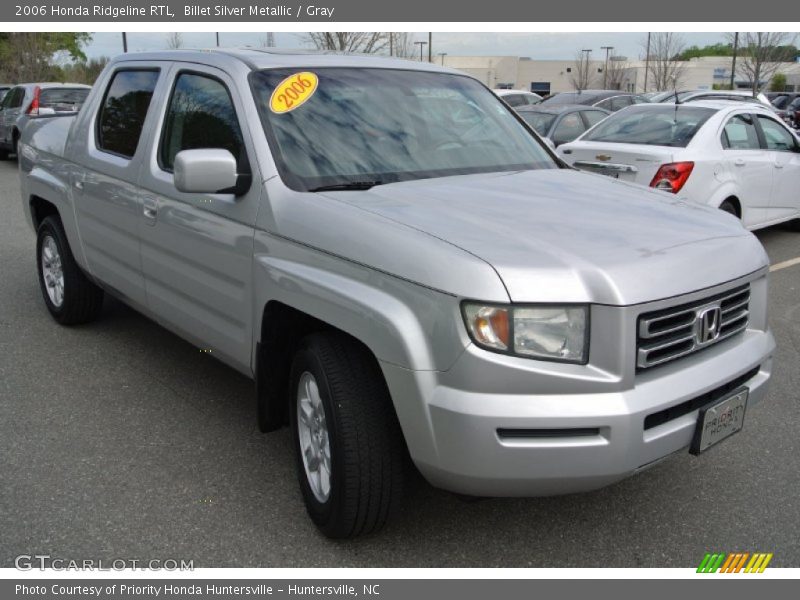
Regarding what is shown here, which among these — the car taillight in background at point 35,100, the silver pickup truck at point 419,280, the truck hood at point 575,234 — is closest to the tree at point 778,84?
the car taillight in background at point 35,100

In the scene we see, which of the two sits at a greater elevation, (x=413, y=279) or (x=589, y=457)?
(x=413, y=279)

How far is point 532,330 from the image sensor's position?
259 centimetres

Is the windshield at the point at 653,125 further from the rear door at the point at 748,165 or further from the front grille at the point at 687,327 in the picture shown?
the front grille at the point at 687,327

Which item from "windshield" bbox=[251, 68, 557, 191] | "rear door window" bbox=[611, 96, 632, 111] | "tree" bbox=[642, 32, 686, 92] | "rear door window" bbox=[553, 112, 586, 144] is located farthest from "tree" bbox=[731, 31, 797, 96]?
"windshield" bbox=[251, 68, 557, 191]

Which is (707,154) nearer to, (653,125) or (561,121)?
(653,125)

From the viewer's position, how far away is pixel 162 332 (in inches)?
227

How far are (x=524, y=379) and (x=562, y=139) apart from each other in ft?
32.9

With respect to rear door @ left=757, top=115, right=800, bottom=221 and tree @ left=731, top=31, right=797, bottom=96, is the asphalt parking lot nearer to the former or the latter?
rear door @ left=757, top=115, right=800, bottom=221

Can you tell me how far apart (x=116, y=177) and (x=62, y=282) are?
155 cm

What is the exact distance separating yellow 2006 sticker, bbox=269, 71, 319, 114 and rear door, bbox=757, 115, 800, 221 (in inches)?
255

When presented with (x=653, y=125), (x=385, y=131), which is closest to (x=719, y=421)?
(x=385, y=131)

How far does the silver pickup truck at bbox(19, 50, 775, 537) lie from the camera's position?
101 inches
